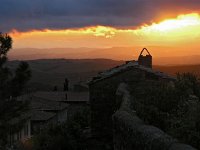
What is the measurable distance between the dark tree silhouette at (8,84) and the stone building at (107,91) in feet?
32.4

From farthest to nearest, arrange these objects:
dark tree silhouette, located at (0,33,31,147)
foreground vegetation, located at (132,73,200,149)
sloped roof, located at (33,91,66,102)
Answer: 1. sloped roof, located at (33,91,66,102)
2. dark tree silhouette, located at (0,33,31,147)
3. foreground vegetation, located at (132,73,200,149)

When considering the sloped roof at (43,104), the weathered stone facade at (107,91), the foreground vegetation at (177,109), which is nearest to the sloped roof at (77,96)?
the sloped roof at (43,104)

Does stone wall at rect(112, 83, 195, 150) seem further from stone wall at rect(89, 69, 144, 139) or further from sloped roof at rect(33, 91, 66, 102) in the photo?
sloped roof at rect(33, 91, 66, 102)

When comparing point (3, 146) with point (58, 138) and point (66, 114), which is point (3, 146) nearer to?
point (58, 138)

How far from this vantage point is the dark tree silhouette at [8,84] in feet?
119

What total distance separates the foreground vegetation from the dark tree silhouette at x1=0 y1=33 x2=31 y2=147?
19174 millimetres

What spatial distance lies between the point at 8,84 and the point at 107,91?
38.5 feet

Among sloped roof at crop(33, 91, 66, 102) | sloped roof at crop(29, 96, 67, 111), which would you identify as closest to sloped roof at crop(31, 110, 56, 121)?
sloped roof at crop(29, 96, 67, 111)

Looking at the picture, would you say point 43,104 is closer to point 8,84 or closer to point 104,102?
point 8,84

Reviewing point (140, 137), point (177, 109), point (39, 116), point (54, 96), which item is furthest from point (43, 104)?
point (140, 137)

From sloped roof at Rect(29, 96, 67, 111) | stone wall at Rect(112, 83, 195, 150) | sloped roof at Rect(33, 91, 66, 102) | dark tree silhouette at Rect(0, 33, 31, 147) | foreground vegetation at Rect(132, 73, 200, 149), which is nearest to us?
stone wall at Rect(112, 83, 195, 150)

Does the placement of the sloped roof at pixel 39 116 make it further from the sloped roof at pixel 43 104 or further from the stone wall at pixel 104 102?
the stone wall at pixel 104 102

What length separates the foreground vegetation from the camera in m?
10.2

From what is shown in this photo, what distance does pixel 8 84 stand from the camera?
37031mm
